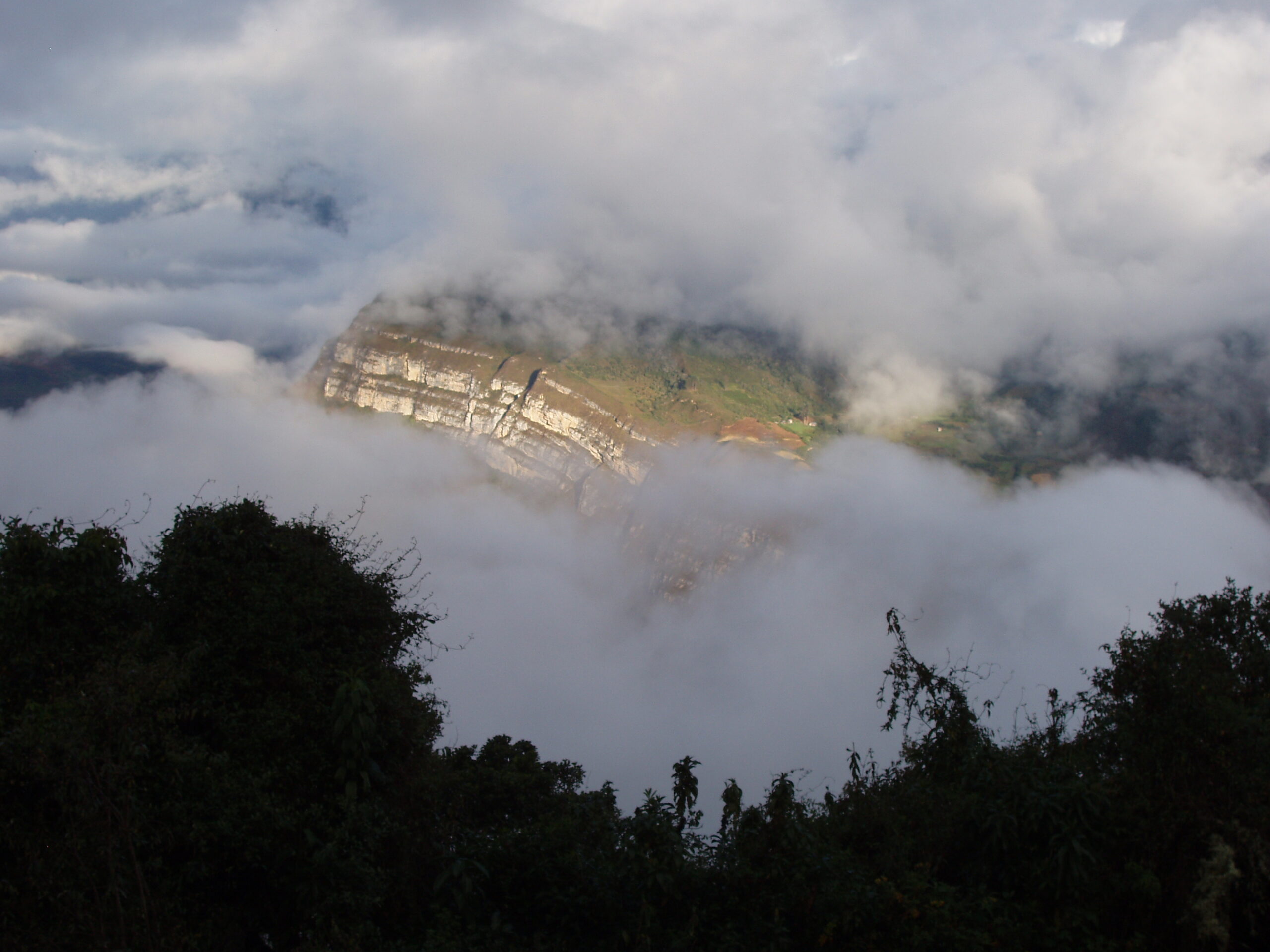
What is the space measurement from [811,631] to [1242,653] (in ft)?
542

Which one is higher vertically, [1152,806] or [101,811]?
[1152,806]

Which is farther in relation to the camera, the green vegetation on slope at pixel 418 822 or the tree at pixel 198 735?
the green vegetation on slope at pixel 418 822

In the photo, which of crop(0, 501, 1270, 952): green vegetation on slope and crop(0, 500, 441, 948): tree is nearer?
crop(0, 500, 441, 948): tree

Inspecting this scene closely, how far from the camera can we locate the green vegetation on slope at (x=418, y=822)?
29.8 ft

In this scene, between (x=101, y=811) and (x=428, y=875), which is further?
(x=428, y=875)

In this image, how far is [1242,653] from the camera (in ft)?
46.6

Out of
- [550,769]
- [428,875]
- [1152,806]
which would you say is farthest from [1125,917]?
[550,769]

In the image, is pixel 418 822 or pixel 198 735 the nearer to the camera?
pixel 198 735

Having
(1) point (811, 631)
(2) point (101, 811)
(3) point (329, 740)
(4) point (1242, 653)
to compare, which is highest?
(1) point (811, 631)

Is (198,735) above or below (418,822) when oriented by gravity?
above

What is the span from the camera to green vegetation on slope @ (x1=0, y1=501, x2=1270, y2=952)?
9086 mm

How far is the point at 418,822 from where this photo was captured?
42.1 feet

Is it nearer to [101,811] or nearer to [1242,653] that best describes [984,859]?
[1242,653]

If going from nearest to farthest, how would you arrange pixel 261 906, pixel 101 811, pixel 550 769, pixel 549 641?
1. pixel 101 811
2. pixel 261 906
3. pixel 550 769
4. pixel 549 641
